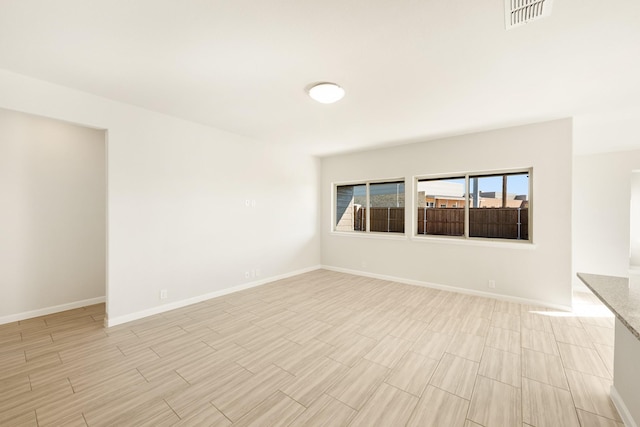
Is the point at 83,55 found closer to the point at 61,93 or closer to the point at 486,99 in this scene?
the point at 61,93

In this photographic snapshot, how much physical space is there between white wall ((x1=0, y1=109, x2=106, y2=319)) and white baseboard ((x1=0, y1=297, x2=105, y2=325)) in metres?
0.03

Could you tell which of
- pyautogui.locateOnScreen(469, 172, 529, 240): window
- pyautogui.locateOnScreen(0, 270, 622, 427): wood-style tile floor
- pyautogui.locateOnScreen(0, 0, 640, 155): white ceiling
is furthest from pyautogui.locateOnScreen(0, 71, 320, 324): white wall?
pyautogui.locateOnScreen(469, 172, 529, 240): window

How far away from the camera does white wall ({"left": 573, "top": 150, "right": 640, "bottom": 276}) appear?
176 inches

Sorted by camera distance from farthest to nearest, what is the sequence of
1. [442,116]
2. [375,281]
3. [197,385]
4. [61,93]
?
1. [375,281]
2. [442,116]
3. [61,93]
4. [197,385]

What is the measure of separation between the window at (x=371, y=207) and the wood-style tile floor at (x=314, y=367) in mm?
2064

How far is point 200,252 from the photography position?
3967mm

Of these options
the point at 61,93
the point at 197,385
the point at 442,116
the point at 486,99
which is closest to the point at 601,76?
the point at 486,99

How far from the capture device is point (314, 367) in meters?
2.30

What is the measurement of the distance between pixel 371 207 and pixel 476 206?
2.02 m

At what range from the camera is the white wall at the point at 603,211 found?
447cm

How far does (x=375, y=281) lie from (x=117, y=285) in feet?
13.5

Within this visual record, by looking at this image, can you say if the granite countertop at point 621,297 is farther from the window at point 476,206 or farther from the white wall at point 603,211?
the white wall at point 603,211

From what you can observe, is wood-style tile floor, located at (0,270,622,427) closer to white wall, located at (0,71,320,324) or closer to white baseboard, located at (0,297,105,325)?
white baseboard, located at (0,297,105,325)

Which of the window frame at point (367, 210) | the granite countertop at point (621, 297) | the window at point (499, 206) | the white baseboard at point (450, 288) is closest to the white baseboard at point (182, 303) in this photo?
the white baseboard at point (450, 288)
